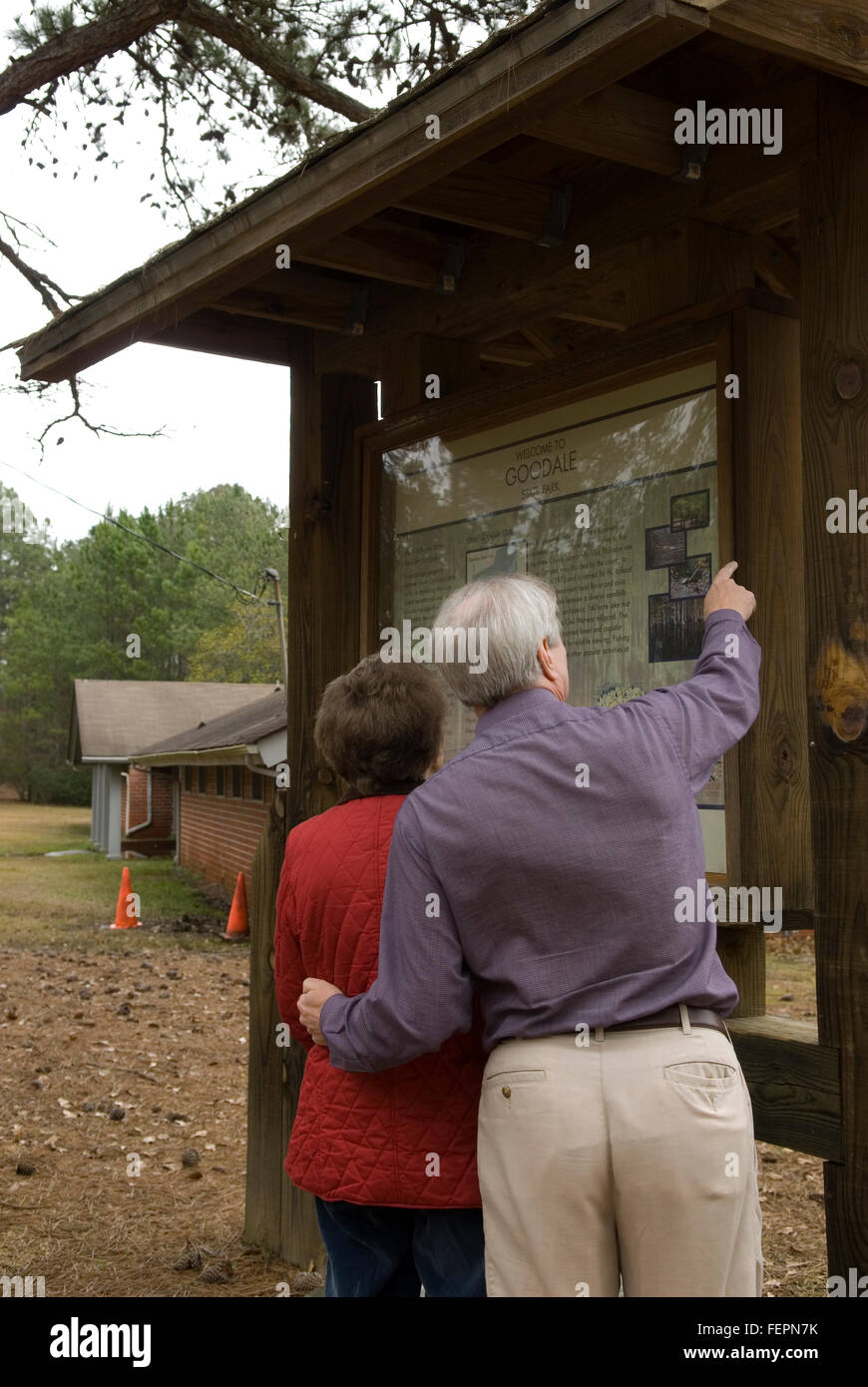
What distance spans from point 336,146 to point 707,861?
202 centimetres

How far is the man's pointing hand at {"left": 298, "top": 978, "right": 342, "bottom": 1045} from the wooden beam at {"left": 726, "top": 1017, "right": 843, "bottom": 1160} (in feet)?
3.30

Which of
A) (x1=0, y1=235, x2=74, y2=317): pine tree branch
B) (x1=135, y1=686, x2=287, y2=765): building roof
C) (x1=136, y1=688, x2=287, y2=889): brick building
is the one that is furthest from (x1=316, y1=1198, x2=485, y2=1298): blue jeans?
(x1=136, y1=688, x2=287, y2=889): brick building

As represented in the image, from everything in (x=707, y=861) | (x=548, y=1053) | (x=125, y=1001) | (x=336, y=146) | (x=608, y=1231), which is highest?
(x=336, y=146)

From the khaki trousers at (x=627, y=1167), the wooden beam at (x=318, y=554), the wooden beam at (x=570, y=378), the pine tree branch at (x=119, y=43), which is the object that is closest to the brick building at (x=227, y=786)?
the pine tree branch at (x=119, y=43)

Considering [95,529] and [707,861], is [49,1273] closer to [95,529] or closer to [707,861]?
[707,861]

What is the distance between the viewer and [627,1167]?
6.77 ft

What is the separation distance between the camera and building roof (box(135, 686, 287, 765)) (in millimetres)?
19281

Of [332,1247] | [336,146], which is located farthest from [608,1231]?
[336,146]

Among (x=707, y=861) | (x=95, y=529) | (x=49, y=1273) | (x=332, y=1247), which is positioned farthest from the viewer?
(x=95, y=529)

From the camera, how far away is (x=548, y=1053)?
2.16m

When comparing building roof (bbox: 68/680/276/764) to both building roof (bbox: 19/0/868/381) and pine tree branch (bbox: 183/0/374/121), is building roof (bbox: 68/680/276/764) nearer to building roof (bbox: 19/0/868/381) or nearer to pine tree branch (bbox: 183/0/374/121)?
pine tree branch (bbox: 183/0/374/121)

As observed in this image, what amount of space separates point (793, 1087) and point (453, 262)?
8.52 ft

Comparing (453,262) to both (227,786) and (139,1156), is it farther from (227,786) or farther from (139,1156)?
(227,786)
